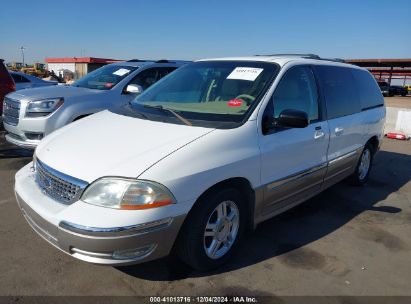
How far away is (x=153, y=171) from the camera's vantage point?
263 centimetres

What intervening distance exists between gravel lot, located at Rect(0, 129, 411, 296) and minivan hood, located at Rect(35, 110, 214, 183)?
0.89 m

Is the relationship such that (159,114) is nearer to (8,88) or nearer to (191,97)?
(191,97)

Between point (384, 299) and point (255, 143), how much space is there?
5.20 feet

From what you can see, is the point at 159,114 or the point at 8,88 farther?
the point at 8,88

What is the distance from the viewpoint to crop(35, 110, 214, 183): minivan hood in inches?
106

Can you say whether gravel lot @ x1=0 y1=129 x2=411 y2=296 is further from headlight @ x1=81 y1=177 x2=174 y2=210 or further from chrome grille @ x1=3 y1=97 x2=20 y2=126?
chrome grille @ x1=3 y1=97 x2=20 y2=126

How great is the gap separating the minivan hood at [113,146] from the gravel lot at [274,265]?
89 cm

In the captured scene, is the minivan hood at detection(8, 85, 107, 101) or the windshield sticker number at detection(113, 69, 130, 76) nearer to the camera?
the minivan hood at detection(8, 85, 107, 101)

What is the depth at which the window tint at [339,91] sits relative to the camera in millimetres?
4355

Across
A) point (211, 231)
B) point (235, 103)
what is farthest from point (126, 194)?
point (235, 103)

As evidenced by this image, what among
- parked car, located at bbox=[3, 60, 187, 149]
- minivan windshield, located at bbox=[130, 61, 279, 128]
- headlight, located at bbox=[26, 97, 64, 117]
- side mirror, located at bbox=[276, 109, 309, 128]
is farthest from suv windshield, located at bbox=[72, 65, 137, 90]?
side mirror, located at bbox=[276, 109, 309, 128]

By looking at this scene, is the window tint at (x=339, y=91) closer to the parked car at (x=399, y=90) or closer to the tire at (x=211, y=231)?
the tire at (x=211, y=231)

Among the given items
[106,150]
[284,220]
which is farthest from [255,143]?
[284,220]

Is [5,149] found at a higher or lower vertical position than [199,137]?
lower
